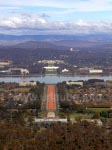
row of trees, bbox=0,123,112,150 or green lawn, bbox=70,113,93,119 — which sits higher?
green lawn, bbox=70,113,93,119

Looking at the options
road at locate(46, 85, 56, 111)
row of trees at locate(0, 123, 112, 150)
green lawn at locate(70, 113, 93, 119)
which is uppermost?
road at locate(46, 85, 56, 111)

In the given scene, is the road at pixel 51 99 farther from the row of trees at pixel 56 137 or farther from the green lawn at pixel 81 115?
the row of trees at pixel 56 137

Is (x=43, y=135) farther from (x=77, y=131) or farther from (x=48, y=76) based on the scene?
(x=48, y=76)

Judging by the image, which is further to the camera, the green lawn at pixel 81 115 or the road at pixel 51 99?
the road at pixel 51 99

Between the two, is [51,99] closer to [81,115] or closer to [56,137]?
[81,115]

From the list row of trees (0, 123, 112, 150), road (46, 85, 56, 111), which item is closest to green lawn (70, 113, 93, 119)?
road (46, 85, 56, 111)

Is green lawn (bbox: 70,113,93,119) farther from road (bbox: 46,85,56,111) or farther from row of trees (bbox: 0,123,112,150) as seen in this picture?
row of trees (bbox: 0,123,112,150)

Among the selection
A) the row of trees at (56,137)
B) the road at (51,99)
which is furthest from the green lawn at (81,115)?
the row of trees at (56,137)

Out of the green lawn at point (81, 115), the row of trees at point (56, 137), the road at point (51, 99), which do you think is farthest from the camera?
the road at point (51, 99)

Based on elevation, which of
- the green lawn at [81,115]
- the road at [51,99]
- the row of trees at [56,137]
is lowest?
the row of trees at [56,137]
